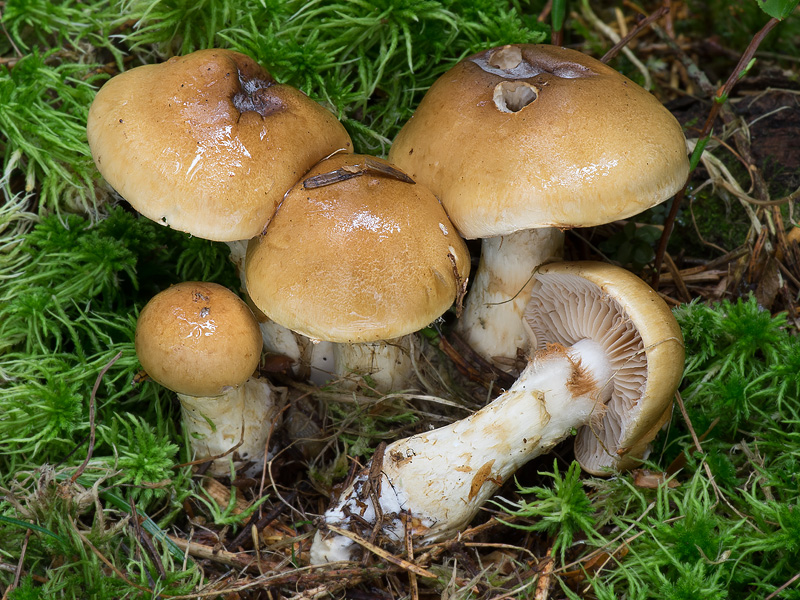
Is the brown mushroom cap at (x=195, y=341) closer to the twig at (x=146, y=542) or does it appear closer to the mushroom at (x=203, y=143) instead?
the mushroom at (x=203, y=143)

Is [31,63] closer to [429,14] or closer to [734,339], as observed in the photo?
[429,14]

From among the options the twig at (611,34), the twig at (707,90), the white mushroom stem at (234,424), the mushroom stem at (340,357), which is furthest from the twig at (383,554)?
the twig at (611,34)

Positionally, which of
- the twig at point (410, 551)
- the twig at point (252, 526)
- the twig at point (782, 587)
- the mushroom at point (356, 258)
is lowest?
the twig at point (252, 526)

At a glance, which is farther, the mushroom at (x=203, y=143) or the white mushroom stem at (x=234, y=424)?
the white mushroom stem at (x=234, y=424)

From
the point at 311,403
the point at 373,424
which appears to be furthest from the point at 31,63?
the point at 373,424

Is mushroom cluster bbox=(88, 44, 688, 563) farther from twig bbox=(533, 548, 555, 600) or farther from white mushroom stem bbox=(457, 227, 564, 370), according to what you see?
twig bbox=(533, 548, 555, 600)

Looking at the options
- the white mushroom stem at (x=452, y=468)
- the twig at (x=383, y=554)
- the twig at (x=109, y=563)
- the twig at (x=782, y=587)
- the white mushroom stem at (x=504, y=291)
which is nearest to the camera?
the twig at (x=782, y=587)

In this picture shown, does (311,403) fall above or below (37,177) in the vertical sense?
below
